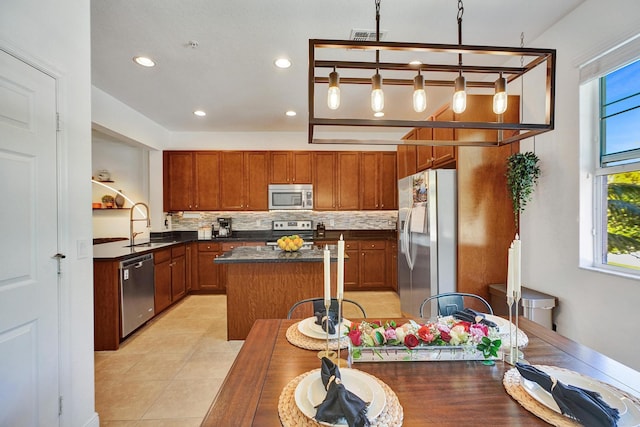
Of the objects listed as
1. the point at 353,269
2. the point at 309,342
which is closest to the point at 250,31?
the point at 309,342

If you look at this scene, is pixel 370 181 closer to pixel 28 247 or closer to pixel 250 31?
pixel 250 31

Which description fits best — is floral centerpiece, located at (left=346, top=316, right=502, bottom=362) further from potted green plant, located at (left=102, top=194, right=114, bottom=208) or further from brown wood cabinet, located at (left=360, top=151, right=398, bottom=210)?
potted green plant, located at (left=102, top=194, right=114, bottom=208)

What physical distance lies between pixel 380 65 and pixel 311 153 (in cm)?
364

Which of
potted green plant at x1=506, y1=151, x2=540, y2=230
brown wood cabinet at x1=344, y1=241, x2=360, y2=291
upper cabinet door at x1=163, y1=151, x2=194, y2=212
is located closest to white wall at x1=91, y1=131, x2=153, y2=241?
upper cabinet door at x1=163, y1=151, x2=194, y2=212

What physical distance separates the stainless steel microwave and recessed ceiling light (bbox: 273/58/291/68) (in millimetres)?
2265

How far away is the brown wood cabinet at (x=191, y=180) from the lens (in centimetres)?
475

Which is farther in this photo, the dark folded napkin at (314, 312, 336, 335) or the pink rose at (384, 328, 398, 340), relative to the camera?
the dark folded napkin at (314, 312, 336, 335)

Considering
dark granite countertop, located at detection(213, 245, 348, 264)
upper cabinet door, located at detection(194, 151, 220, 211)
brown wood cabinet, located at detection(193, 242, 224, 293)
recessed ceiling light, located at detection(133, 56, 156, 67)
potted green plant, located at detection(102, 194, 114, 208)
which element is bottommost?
brown wood cabinet, located at detection(193, 242, 224, 293)

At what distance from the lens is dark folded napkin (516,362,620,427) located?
0.73 meters

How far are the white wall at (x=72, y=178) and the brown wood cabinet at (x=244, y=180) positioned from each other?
311 cm

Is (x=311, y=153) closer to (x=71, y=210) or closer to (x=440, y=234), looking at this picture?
(x=440, y=234)

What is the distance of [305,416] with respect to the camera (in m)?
0.79

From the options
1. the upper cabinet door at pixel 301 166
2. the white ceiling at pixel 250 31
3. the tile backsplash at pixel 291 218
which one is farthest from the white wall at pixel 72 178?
the tile backsplash at pixel 291 218

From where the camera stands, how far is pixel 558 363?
108 cm
